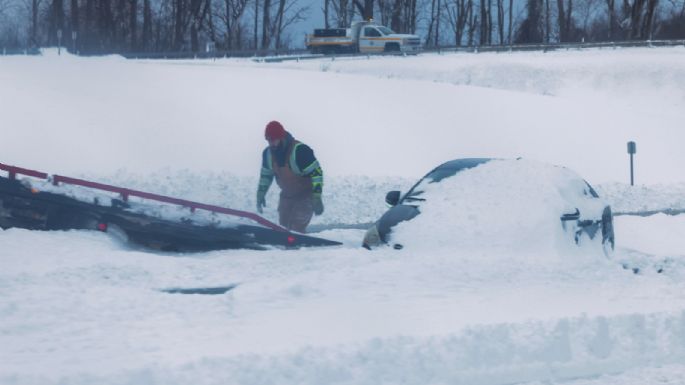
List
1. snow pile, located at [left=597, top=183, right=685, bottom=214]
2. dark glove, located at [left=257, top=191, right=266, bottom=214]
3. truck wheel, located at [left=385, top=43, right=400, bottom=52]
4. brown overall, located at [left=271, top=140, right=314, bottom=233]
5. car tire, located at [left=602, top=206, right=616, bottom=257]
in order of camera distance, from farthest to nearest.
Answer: truck wheel, located at [left=385, top=43, right=400, bottom=52]
snow pile, located at [left=597, top=183, right=685, bottom=214]
dark glove, located at [left=257, top=191, right=266, bottom=214]
brown overall, located at [left=271, top=140, right=314, bottom=233]
car tire, located at [left=602, top=206, right=616, bottom=257]

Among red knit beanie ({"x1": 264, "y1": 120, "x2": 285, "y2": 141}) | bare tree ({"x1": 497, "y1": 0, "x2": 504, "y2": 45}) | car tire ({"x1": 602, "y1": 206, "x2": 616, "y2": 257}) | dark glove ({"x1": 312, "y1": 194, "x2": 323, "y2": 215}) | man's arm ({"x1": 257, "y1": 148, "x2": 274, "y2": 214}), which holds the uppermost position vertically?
bare tree ({"x1": 497, "y1": 0, "x2": 504, "y2": 45})

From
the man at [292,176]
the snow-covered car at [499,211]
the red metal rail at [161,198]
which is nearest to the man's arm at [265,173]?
the man at [292,176]

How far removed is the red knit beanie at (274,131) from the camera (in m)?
10.5

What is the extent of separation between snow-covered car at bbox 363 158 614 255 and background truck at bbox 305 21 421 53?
129ft

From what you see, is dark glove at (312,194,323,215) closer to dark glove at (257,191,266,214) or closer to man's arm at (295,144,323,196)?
man's arm at (295,144,323,196)

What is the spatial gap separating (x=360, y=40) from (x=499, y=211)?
4155 centimetres

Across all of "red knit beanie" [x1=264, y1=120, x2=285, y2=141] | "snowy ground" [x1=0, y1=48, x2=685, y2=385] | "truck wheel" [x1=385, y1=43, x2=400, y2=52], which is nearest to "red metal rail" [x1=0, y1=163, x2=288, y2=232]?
"snowy ground" [x1=0, y1=48, x2=685, y2=385]

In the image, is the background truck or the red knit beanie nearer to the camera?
the red knit beanie

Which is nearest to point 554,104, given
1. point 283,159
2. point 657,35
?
point 283,159

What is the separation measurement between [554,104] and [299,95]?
914cm

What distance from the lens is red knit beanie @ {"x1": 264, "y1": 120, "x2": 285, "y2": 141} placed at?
1054cm

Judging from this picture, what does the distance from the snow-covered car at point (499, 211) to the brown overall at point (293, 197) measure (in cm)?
98

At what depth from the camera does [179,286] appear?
28.2 feet

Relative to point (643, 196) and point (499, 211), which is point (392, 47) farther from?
point (499, 211)
